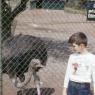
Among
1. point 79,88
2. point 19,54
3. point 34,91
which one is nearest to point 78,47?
point 79,88

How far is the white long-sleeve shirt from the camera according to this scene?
477 cm

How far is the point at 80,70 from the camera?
4820 mm

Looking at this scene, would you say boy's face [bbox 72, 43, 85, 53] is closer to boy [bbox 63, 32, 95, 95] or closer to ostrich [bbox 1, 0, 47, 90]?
boy [bbox 63, 32, 95, 95]

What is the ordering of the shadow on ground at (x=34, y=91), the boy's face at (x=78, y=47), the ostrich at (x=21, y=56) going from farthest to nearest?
the shadow on ground at (x=34, y=91) < the ostrich at (x=21, y=56) < the boy's face at (x=78, y=47)

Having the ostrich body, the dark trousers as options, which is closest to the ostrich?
the ostrich body

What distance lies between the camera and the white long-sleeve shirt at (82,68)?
A: 4.77 metres

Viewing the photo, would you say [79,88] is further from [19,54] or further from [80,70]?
[19,54]

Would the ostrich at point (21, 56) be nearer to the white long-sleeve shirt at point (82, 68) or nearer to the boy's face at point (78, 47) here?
the white long-sleeve shirt at point (82, 68)

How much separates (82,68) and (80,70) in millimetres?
31

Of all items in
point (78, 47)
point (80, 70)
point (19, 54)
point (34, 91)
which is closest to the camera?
point (78, 47)

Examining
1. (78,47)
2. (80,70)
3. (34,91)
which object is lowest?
(34,91)

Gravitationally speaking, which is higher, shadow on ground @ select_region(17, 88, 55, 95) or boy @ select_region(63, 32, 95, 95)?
boy @ select_region(63, 32, 95, 95)

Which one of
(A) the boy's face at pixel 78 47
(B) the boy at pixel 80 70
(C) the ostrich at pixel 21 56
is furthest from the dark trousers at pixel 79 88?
(C) the ostrich at pixel 21 56

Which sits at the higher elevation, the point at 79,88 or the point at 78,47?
the point at 78,47
